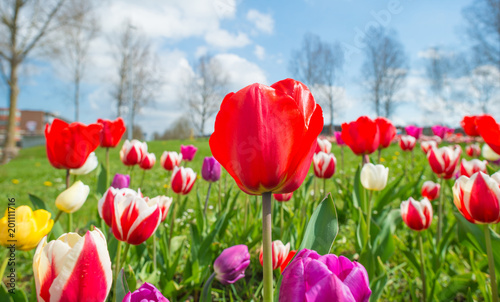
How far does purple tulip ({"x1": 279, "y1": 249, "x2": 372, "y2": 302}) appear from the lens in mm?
374

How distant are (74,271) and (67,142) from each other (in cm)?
82

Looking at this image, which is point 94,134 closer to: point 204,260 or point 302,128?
point 204,260

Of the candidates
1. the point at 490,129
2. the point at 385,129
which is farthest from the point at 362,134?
the point at 490,129

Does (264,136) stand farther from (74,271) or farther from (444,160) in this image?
(444,160)

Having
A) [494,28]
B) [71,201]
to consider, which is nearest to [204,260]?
[71,201]

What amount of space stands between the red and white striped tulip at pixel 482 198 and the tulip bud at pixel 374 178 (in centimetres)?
49

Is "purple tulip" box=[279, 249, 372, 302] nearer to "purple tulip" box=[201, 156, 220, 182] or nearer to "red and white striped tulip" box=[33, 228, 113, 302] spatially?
"red and white striped tulip" box=[33, 228, 113, 302]

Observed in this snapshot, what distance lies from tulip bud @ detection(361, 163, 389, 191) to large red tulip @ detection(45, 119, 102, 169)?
111cm

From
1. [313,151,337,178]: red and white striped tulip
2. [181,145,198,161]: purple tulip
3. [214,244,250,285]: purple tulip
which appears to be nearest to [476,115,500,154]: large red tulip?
[313,151,337,178]: red and white striped tulip

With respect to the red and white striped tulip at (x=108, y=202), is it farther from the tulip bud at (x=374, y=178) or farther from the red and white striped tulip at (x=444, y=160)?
the red and white striped tulip at (x=444, y=160)

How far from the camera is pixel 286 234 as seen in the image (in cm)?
148

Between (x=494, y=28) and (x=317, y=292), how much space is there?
19.4m

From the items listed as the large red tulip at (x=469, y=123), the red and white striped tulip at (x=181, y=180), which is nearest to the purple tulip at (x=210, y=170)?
the red and white striped tulip at (x=181, y=180)

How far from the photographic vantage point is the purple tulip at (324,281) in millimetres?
374
